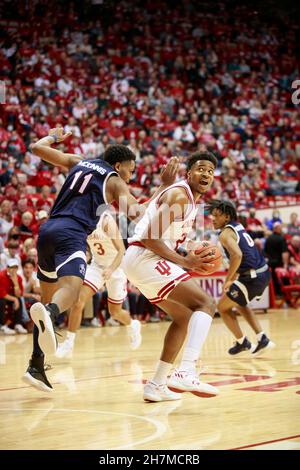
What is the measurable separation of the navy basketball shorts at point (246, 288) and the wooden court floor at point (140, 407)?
728mm

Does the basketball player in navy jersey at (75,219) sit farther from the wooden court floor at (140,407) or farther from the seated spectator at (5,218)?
the seated spectator at (5,218)

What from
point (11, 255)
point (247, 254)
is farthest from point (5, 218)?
point (247, 254)

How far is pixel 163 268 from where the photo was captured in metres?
5.93

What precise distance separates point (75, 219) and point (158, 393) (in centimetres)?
151

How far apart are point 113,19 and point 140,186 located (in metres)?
8.34

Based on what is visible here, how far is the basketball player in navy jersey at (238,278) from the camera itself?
9344 millimetres

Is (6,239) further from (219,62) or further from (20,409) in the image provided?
(219,62)

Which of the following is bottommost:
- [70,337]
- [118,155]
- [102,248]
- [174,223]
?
[70,337]

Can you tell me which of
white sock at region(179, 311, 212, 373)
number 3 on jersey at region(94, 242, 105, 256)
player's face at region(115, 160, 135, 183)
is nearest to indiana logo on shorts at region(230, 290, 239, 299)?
number 3 on jersey at region(94, 242, 105, 256)

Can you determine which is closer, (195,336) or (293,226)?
(195,336)

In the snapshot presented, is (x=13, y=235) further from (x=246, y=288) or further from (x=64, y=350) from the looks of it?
(x=246, y=288)

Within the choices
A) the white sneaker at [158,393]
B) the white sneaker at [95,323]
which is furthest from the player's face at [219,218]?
the white sneaker at [95,323]

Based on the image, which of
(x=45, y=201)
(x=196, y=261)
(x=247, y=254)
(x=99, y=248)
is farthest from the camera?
(x=45, y=201)
